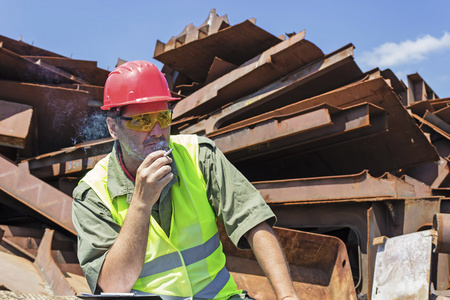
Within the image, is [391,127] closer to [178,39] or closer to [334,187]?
[334,187]

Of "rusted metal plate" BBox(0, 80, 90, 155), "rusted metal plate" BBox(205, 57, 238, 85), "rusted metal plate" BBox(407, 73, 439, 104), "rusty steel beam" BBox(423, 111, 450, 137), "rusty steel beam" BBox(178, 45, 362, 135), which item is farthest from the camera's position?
"rusted metal plate" BBox(407, 73, 439, 104)

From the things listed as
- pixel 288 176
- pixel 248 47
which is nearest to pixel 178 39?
pixel 248 47

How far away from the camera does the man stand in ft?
5.69

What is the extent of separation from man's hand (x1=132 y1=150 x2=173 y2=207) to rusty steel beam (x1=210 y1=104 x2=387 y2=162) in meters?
2.59

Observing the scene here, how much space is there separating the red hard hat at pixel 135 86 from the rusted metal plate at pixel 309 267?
1.73 metres

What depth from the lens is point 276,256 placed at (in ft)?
5.78

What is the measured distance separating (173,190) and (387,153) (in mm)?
3587

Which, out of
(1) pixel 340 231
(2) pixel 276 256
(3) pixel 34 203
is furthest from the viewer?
(1) pixel 340 231

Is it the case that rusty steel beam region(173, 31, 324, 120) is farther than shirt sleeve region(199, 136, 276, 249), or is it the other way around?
rusty steel beam region(173, 31, 324, 120)

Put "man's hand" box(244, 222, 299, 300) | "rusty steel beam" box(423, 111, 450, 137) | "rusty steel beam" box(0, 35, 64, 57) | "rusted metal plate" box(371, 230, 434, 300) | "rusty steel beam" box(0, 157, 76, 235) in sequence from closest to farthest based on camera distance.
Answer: "man's hand" box(244, 222, 299, 300) < "rusted metal plate" box(371, 230, 434, 300) < "rusty steel beam" box(0, 157, 76, 235) < "rusty steel beam" box(423, 111, 450, 137) < "rusty steel beam" box(0, 35, 64, 57)

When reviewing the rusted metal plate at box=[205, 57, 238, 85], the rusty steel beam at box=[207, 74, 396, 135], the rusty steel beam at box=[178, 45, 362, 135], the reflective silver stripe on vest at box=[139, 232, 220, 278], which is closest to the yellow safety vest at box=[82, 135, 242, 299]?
the reflective silver stripe on vest at box=[139, 232, 220, 278]

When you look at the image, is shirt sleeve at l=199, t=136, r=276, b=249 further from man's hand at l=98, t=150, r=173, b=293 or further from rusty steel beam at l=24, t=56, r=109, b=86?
rusty steel beam at l=24, t=56, r=109, b=86

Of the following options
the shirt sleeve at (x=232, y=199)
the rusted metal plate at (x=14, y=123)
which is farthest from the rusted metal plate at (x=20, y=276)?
the shirt sleeve at (x=232, y=199)

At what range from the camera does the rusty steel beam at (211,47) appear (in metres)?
5.59
